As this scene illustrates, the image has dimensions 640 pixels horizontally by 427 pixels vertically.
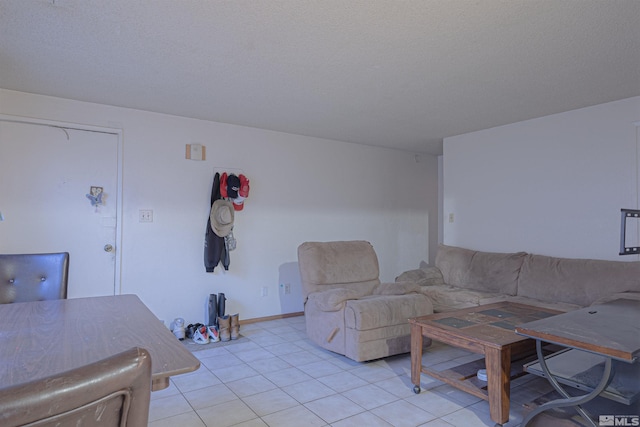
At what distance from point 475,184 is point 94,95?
413cm

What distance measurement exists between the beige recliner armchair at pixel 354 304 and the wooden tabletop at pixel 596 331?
1.38m

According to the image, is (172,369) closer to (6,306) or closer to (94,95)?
(6,306)

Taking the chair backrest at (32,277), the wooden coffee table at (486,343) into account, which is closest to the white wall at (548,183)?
the wooden coffee table at (486,343)

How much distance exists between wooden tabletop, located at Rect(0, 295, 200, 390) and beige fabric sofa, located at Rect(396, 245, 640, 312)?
10.1ft

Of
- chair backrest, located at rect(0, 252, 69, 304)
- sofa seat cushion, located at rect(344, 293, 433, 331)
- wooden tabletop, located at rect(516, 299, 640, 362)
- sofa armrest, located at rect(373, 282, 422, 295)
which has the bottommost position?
sofa seat cushion, located at rect(344, 293, 433, 331)

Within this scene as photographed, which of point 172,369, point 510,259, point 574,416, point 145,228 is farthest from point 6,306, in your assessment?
point 510,259

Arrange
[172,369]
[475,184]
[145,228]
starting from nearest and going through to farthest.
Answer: [172,369]
[145,228]
[475,184]

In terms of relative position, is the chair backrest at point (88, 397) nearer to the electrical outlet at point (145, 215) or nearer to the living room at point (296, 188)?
the living room at point (296, 188)

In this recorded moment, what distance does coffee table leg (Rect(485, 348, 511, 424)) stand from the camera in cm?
202

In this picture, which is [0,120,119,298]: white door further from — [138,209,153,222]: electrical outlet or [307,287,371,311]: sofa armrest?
[307,287,371,311]: sofa armrest

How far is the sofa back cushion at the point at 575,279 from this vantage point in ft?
9.65

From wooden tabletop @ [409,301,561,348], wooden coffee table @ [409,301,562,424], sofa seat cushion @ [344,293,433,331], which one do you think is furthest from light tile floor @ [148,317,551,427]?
wooden tabletop @ [409,301,561,348]

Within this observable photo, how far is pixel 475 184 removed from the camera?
443 cm

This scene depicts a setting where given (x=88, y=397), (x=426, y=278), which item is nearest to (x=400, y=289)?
(x=426, y=278)
